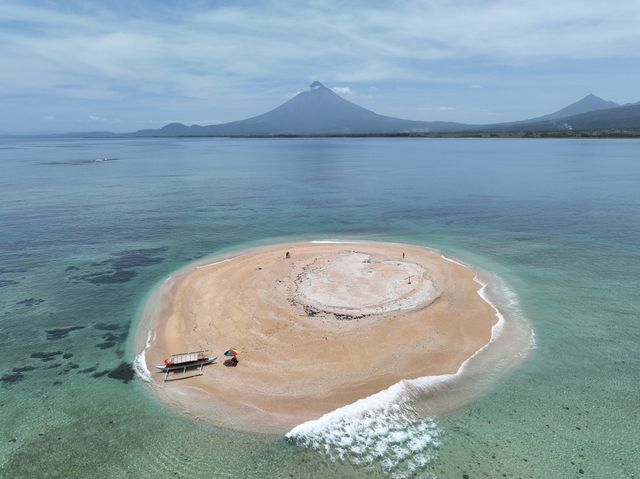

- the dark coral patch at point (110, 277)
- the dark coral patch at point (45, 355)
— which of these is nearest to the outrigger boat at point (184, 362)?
the dark coral patch at point (45, 355)

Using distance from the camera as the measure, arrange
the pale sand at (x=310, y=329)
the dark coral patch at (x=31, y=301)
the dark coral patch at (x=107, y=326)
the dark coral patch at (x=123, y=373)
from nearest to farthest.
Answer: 1. the pale sand at (x=310, y=329)
2. the dark coral patch at (x=123, y=373)
3. the dark coral patch at (x=107, y=326)
4. the dark coral patch at (x=31, y=301)

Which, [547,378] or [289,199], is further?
[289,199]

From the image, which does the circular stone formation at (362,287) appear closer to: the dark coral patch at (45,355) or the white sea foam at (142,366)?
the white sea foam at (142,366)

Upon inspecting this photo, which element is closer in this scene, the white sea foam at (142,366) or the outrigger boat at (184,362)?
the white sea foam at (142,366)

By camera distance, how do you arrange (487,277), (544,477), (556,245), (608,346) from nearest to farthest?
(544,477) → (608,346) → (487,277) → (556,245)

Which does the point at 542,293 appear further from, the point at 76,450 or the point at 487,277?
the point at 76,450

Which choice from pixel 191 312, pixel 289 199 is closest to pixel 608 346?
pixel 191 312

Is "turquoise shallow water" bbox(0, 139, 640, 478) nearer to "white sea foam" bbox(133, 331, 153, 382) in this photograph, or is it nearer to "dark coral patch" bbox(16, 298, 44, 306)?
"dark coral patch" bbox(16, 298, 44, 306)
